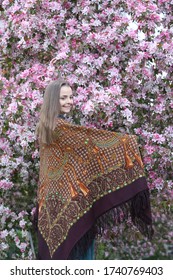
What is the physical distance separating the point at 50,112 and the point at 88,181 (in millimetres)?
551

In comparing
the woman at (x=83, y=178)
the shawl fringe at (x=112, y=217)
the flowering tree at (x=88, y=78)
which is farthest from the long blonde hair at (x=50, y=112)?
the shawl fringe at (x=112, y=217)

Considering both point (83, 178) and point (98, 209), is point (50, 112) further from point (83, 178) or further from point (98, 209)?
point (98, 209)

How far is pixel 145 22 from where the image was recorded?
5.21 metres

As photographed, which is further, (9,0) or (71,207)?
(9,0)

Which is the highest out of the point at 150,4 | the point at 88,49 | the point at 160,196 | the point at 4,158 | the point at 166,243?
the point at 150,4

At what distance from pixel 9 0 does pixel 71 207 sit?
239cm

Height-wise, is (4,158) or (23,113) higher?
(23,113)

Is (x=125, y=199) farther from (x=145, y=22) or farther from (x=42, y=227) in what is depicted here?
(x=145, y=22)

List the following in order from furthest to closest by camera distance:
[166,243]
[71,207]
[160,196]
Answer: [166,243] → [160,196] → [71,207]

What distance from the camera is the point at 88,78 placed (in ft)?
16.6

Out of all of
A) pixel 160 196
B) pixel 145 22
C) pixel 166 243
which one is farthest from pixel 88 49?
pixel 166 243

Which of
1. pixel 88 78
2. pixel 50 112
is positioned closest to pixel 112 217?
pixel 50 112

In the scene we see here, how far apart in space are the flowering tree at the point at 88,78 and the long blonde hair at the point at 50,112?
1.67ft

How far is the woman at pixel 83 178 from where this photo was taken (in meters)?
4.27
